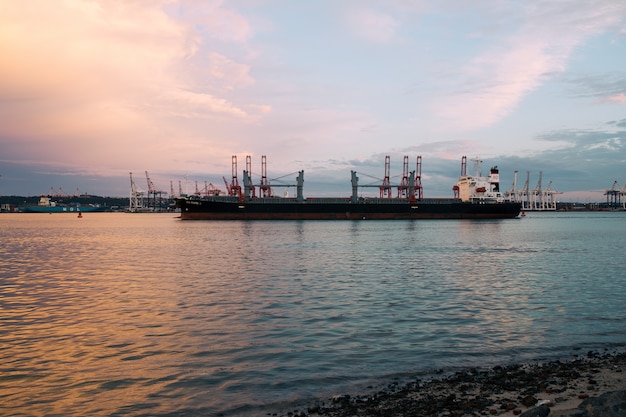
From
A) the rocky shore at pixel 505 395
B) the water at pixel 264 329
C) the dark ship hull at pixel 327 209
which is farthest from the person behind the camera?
the dark ship hull at pixel 327 209

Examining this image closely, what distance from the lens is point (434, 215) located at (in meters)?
106

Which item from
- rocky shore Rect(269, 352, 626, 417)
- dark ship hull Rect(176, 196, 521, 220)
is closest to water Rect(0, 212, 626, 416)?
rocky shore Rect(269, 352, 626, 417)

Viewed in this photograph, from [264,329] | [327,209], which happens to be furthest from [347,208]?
[264,329]

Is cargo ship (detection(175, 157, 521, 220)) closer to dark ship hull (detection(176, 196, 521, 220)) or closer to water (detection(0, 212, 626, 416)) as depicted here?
dark ship hull (detection(176, 196, 521, 220))

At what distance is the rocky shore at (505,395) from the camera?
684cm

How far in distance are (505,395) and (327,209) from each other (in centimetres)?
9627

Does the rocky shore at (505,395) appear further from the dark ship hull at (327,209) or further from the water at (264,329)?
the dark ship hull at (327,209)

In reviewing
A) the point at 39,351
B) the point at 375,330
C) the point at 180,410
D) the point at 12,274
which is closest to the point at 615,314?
the point at 375,330

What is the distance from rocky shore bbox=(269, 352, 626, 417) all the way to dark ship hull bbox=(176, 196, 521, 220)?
91.5m

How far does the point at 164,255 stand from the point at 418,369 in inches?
1151

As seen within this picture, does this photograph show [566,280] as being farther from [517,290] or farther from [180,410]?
[180,410]

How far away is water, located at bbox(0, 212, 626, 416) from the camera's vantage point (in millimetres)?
8977

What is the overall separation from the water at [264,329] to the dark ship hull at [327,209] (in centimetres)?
7352

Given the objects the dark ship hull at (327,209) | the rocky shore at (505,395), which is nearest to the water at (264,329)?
the rocky shore at (505,395)
